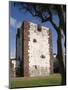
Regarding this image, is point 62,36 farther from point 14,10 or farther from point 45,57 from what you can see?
point 14,10

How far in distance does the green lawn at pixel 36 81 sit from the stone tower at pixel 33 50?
0.05 m

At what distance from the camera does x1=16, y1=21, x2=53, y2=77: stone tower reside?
2609 millimetres

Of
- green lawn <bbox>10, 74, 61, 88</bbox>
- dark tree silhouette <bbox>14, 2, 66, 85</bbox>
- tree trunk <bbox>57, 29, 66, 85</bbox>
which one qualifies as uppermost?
dark tree silhouette <bbox>14, 2, 66, 85</bbox>

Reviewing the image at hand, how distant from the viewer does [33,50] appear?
2645 mm

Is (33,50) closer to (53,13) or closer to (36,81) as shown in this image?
(36,81)

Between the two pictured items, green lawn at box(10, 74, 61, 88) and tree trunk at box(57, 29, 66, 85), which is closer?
green lawn at box(10, 74, 61, 88)

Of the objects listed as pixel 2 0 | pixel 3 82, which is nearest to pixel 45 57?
pixel 3 82

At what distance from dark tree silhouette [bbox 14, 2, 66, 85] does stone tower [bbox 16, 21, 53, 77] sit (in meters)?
0.10

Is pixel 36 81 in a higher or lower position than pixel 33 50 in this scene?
lower

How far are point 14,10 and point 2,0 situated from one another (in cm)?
15

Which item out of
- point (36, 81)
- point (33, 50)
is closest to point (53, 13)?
point (33, 50)

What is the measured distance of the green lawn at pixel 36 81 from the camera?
261 centimetres

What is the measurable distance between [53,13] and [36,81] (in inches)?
28.3

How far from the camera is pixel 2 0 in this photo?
2.59 m
